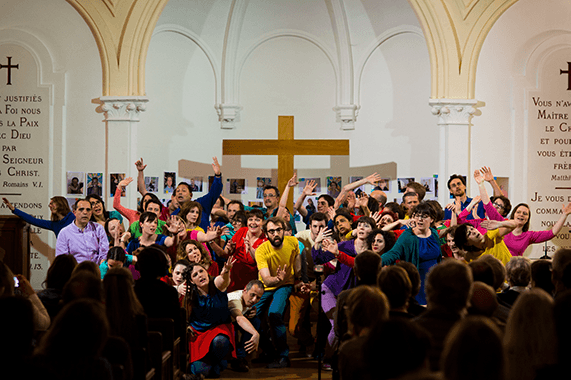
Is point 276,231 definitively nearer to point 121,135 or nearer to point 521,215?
point 521,215

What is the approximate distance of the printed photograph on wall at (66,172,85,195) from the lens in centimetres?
991

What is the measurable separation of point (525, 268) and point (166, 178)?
792 centimetres

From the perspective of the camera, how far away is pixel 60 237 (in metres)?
7.14

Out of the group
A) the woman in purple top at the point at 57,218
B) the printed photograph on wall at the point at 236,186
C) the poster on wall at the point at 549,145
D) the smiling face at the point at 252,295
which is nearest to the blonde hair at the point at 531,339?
the smiling face at the point at 252,295

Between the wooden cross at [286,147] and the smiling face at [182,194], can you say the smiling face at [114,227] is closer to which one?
the smiling face at [182,194]

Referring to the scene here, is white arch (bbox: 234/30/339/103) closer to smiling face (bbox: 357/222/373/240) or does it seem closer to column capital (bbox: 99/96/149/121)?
column capital (bbox: 99/96/149/121)

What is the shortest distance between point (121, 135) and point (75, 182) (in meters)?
1.06

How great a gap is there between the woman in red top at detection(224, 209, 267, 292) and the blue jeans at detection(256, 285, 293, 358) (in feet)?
1.60

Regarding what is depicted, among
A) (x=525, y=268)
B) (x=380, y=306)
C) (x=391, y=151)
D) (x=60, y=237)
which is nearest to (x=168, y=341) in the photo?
(x=380, y=306)

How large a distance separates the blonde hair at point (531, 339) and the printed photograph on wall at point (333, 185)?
9.45 m

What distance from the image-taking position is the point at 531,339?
2736 mm

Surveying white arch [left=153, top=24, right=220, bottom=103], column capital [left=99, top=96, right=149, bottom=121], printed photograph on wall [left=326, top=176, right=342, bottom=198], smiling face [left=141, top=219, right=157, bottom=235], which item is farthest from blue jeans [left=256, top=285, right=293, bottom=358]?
white arch [left=153, top=24, right=220, bottom=103]

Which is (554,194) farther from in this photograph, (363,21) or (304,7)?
(304,7)

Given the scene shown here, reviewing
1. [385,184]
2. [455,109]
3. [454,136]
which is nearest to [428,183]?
[385,184]
